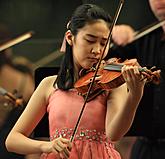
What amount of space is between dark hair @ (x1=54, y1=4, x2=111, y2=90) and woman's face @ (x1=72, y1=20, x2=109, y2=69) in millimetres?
17

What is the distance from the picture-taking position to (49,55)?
2469mm

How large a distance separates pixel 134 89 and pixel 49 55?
1363mm

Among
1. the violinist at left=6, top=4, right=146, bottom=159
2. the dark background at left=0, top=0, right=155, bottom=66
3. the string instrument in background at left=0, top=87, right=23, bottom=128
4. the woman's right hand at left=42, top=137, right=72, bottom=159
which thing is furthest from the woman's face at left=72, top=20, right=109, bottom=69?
the dark background at left=0, top=0, right=155, bottom=66

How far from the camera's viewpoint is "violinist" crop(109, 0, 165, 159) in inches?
69.9

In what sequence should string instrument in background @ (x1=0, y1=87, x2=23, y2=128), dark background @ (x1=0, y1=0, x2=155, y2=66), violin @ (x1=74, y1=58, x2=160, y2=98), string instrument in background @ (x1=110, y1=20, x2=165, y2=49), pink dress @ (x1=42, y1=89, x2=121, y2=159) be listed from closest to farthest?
violin @ (x1=74, y1=58, x2=160, y2=98) < pink dress @ (x1=42, y1=89, x2=121, y2=159) < string instrument in background @ (x1=110, y1=20, x2=165, y2=49) < string instrument in background @ (x1=0, y1=87, x2=23, y2=128) < dark background @ (x1=0, y1=0, x2=155, y2=66)

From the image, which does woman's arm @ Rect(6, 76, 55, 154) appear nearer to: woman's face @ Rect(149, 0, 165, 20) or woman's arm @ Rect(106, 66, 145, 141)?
woman's arm @ Rect(106, 66, 145, 141)

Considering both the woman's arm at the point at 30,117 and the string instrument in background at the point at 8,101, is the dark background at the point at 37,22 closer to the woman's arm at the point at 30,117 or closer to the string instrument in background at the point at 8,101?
the string instrument in background at the point at 8,101

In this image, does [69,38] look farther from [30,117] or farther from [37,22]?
[37,22]

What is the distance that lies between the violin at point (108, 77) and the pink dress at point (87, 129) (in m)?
0.03

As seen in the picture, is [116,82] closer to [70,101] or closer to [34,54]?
[70,101]

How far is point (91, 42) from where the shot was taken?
1.28m

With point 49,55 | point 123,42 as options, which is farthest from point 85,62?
point 49,55

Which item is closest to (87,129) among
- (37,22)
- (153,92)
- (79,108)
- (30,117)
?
(79,108)

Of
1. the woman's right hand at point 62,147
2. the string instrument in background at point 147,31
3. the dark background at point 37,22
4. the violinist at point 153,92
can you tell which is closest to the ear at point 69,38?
the woman's right hand at point 62,147
